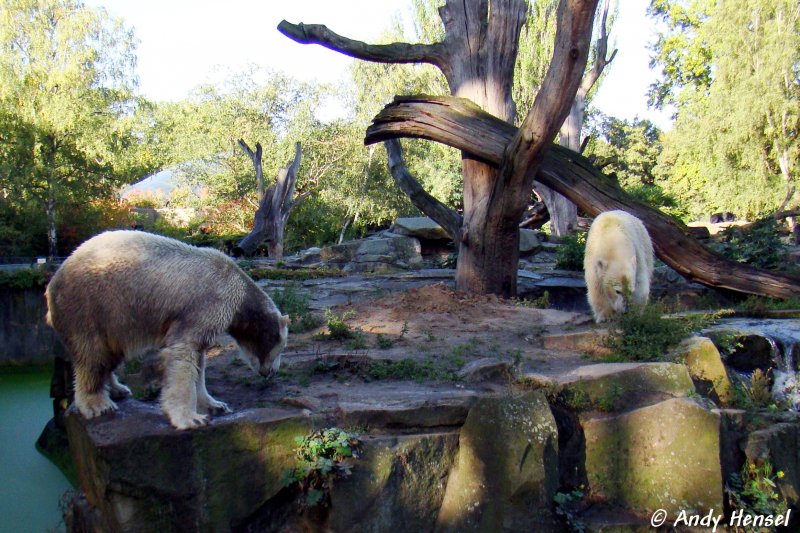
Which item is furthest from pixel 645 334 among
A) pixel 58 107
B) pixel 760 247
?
pixel 58 107

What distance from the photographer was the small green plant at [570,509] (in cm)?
498

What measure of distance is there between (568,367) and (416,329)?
2040 millimetres

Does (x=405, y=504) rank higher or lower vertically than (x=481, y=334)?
lower

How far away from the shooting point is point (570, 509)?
16.8 feet

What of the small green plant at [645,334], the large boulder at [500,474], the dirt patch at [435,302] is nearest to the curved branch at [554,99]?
the dirt patch at [435,302]

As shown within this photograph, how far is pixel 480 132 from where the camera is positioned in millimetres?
9531

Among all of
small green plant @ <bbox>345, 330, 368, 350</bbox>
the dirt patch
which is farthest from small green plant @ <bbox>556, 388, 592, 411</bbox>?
the dirt patch

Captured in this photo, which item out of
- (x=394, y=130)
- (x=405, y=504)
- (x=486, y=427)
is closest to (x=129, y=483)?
(x=405, y=504)

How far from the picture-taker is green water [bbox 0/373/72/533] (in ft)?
23.0

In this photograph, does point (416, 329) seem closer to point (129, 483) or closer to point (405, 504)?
point (405, 504)

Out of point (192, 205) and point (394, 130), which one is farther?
point (192, 205)

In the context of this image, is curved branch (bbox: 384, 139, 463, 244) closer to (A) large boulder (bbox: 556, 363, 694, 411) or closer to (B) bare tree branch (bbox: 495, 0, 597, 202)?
(B) bare tree branch (bbox: 495, 0, 597, 202)

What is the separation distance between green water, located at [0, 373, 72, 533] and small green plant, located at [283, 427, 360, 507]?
2.96 metres

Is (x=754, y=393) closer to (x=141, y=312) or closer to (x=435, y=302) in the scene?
(x=435, y=302)
